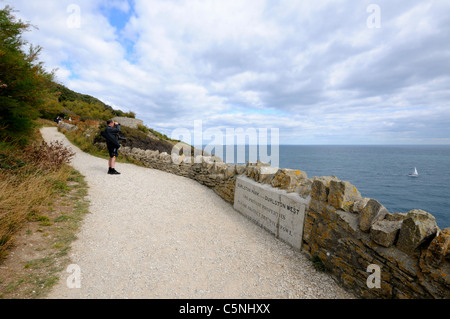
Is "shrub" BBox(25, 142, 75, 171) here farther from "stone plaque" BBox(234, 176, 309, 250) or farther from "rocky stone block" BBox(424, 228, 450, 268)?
"rocky stone block" BBox(424, 228, 450, 268)

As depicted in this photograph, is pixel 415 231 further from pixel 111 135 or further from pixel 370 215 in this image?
pixel 111 135

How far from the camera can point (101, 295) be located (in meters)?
2.80

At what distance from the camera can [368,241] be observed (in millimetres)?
2875

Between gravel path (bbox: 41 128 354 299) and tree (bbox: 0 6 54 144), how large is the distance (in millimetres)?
4113

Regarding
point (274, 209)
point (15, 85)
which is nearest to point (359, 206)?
point (274, 209)

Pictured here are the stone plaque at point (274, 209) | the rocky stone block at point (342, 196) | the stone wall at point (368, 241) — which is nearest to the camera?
the stone wall at point (368, 241)

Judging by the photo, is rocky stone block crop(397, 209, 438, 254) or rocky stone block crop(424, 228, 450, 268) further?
rocky stone block crop(397, 209, 438, 254)

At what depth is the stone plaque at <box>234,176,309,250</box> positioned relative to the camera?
4113 mm

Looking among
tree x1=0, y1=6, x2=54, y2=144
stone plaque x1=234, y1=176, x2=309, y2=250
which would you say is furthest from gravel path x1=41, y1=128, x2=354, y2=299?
tree x1=0, y1=6, x2=54, y2=144

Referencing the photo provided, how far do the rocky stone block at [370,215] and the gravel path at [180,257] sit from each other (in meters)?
1.14

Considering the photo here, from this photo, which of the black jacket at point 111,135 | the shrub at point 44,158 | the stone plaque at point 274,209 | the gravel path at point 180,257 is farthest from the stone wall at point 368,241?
the shrub at point 44,158

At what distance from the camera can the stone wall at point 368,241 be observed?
230 cm

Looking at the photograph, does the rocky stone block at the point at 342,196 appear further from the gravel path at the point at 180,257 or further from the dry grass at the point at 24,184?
the dry grass at the point at 24,184

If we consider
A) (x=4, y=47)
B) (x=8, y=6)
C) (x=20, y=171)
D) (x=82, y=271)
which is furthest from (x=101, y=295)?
(x=8, y=6)
